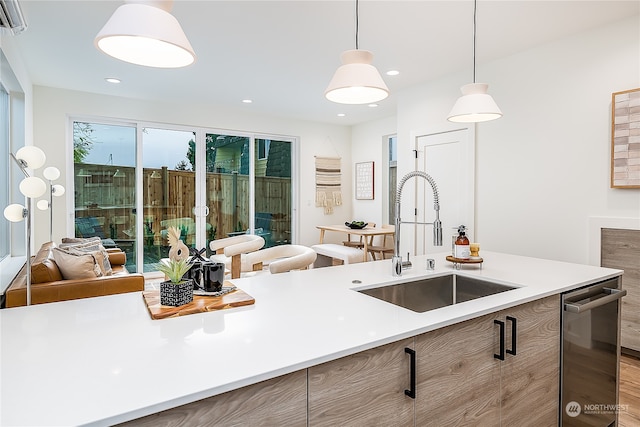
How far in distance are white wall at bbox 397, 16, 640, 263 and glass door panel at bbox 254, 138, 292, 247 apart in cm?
328

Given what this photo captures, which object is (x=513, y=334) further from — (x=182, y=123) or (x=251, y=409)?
(x=182, y=123)

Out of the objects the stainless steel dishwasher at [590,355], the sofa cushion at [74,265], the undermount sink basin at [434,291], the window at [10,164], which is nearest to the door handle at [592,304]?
the stainless steel dishwasher at [590,355]

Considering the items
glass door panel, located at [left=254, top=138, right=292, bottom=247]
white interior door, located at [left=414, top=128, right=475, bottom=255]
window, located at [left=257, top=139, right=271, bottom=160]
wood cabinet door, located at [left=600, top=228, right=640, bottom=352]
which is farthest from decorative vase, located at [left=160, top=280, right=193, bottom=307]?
window, located at [left=257, top=139, right=271, bottom=160]

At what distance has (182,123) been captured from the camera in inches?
218

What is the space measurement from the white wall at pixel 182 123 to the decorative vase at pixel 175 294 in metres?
4.37

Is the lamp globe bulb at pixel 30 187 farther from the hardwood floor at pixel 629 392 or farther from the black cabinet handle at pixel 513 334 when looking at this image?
the hardwood floor at pixel 629 392

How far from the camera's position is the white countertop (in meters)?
0.73

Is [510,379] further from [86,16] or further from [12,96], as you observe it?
[12,96]

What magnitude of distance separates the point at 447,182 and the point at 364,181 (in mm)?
2693

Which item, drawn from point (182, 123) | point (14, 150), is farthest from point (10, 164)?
point (182, 123)

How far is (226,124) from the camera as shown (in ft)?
19.3

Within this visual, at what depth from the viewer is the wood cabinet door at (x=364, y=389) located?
960 millimetres

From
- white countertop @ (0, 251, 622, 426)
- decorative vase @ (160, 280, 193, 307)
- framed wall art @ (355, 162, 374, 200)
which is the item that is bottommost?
white countertop @ (0, 251, 622, 426)

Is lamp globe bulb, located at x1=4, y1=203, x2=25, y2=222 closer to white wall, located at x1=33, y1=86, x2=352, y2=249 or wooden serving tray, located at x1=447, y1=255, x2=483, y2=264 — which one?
wooden serving tray, located at x1=447, y1=255, x2=483, y2=264
